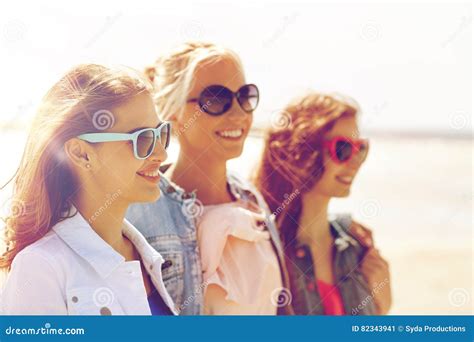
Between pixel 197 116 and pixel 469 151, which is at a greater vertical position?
pixel 197 116

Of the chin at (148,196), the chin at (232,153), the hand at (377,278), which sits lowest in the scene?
the hand at (377,278)

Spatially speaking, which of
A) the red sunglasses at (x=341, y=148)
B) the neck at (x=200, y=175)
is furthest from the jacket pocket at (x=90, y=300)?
the red sunglasses at (x=341, y=148)

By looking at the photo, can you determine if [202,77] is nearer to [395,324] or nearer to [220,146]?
[220,146]

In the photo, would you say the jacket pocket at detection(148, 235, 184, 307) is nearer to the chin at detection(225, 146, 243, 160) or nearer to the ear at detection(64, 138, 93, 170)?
the chin at detection(225, 146, 243, 160)

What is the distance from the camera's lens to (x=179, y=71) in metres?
3.74

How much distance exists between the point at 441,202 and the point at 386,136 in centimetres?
1304

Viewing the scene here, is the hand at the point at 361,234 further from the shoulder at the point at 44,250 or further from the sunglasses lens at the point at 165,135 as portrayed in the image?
the shoulder at the point at 44,250

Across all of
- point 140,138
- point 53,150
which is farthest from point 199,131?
point 53,150

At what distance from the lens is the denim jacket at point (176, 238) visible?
351 centimetres

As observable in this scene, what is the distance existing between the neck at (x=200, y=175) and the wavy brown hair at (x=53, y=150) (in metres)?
0.85

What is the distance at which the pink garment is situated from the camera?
12.0 feet

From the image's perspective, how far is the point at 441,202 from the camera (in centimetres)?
1285

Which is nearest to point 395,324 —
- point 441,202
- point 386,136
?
point 441,202

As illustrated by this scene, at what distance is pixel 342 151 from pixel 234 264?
1.04 m
